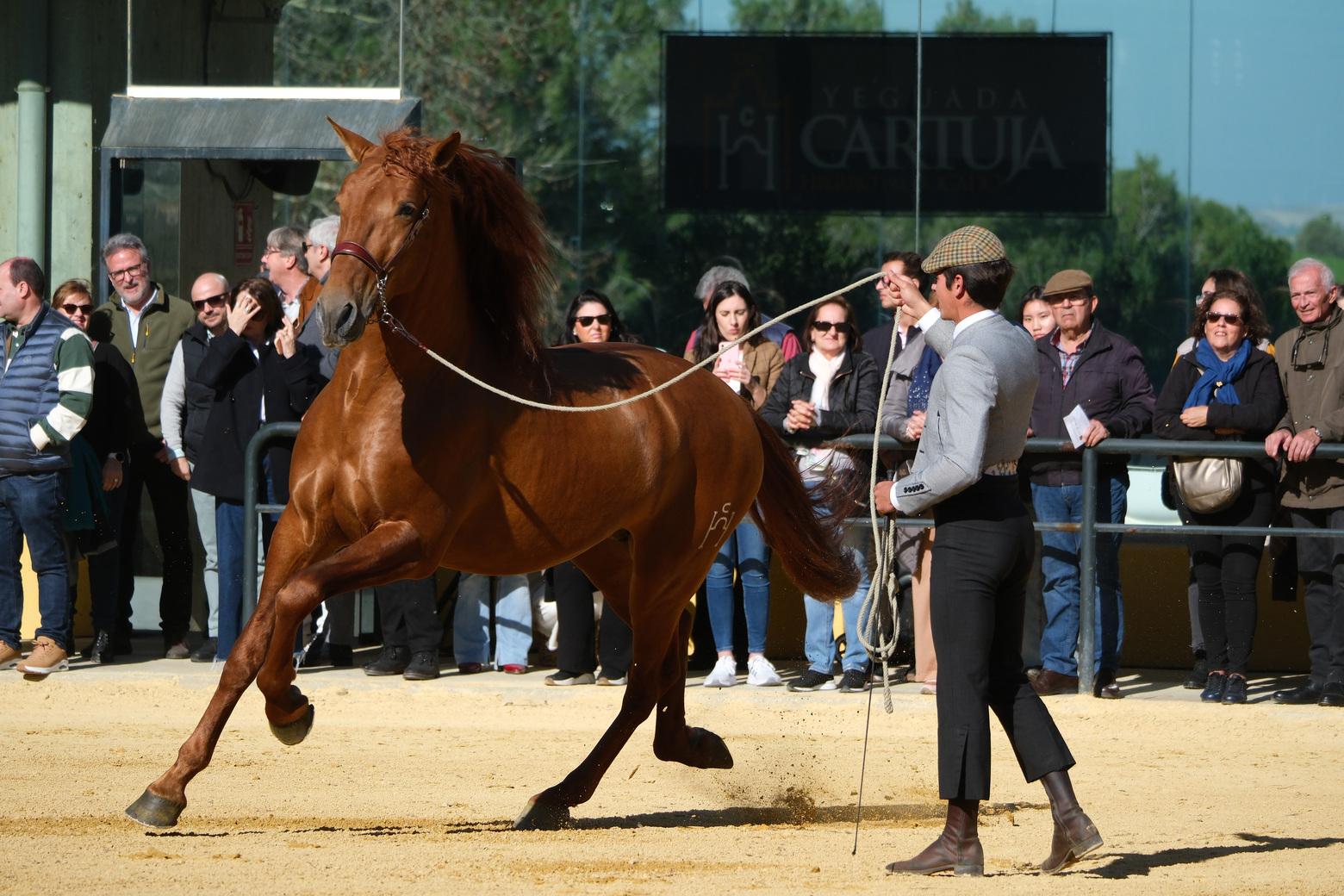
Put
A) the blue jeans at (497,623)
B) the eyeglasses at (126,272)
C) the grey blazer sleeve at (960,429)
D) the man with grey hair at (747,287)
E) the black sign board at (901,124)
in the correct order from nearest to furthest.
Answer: the grey blazer sleeve at (960,429)
the blue jeans at (497,623)
the man with grey hair at (747,287)
the eyeglasses at (126,272)
the black sign board at (901,124)

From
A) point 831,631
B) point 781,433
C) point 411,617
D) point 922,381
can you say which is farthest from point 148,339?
point 922,381

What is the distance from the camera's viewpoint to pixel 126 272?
981cm

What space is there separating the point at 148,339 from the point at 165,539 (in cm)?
113

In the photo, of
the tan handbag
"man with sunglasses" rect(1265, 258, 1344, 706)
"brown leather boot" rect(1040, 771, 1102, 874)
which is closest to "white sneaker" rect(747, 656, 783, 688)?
the tan handbag

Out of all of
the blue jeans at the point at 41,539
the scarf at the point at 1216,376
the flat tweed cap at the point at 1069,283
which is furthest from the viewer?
the blue jeans at the point at 41,539

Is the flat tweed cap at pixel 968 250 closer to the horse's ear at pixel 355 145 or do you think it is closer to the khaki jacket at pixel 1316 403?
the horse's ear at pixel 355 145

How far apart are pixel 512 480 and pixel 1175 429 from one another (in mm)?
4324

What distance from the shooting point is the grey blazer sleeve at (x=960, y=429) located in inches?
205

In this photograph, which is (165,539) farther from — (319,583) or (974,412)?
(974,412)

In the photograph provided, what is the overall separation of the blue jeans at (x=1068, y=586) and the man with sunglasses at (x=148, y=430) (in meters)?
4.70

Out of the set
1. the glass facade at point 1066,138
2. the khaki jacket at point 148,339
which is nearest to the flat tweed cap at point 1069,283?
the glass facade at point 1066,138

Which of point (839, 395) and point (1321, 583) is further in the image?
point (839, 395)

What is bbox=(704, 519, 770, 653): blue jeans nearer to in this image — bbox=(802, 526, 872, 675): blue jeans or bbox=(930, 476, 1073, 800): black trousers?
bbox=(802, 526, 872, 675): blue jeans

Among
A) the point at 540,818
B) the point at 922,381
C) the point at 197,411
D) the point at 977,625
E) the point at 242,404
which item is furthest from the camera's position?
the point at 197,411
